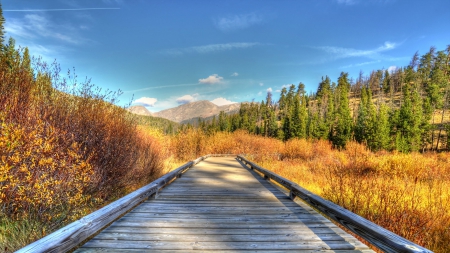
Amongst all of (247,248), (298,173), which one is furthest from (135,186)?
(298,173)

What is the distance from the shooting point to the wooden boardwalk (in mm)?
2668

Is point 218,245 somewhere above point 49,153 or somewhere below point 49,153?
below

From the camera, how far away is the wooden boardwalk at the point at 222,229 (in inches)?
105

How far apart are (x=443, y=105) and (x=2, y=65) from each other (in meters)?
80.6

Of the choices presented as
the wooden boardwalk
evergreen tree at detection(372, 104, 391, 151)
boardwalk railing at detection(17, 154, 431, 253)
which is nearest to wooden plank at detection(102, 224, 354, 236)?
the wooden boardwalk

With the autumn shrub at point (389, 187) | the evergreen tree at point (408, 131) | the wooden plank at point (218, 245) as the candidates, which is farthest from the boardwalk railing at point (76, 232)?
→ the evergreen tree at point (408, 131)

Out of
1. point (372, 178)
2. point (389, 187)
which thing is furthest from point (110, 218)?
point (372, 178)

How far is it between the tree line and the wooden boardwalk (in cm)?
759

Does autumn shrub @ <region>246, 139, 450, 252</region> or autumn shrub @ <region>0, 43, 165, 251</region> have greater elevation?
autumn shrub @ <region>0, 43, 165, 251</region>

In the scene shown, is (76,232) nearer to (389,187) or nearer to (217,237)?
(217,237)

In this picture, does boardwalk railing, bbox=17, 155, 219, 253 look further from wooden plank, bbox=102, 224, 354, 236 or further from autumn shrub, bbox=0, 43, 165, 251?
autumn shrub, bbox=0, 43, 165, 251

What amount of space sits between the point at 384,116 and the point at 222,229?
4544 cm

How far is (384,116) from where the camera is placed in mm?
38812

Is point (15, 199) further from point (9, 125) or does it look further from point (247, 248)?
point (247, 248)
